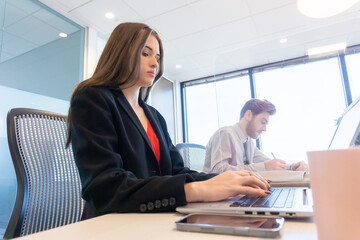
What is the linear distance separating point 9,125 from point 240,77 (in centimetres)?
179

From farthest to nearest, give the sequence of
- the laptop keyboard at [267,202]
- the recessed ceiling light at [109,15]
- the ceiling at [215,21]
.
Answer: the recessed ceiling light at [109,15] < the ceiling at [215,21] < the laptop keyboard at [267,202]

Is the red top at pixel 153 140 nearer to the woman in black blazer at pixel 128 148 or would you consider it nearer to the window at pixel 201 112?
the woman in black blazer at pixel 128 148

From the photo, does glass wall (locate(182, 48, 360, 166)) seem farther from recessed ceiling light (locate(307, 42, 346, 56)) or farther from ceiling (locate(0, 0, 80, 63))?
ceiling (locate(0, 0, 80, 63))

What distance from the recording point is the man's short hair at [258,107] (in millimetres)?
1646

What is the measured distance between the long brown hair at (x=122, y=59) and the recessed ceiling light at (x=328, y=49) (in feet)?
3.95

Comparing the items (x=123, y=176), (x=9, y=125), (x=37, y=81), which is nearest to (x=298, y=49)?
(x=123, y=176)

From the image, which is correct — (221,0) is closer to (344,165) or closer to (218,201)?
(218,201)

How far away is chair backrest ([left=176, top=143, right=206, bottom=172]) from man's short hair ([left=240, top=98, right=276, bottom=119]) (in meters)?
0.47

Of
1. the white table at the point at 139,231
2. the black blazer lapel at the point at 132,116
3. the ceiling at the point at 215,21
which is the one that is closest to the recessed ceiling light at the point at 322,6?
the ceiling at the point at 215,21

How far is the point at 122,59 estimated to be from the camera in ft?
2.93

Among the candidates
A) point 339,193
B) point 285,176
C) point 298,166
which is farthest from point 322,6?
point 339,193

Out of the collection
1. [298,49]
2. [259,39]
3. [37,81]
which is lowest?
[298,49]

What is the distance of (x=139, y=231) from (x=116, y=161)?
10.8 inches

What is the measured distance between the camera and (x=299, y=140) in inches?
58.8
